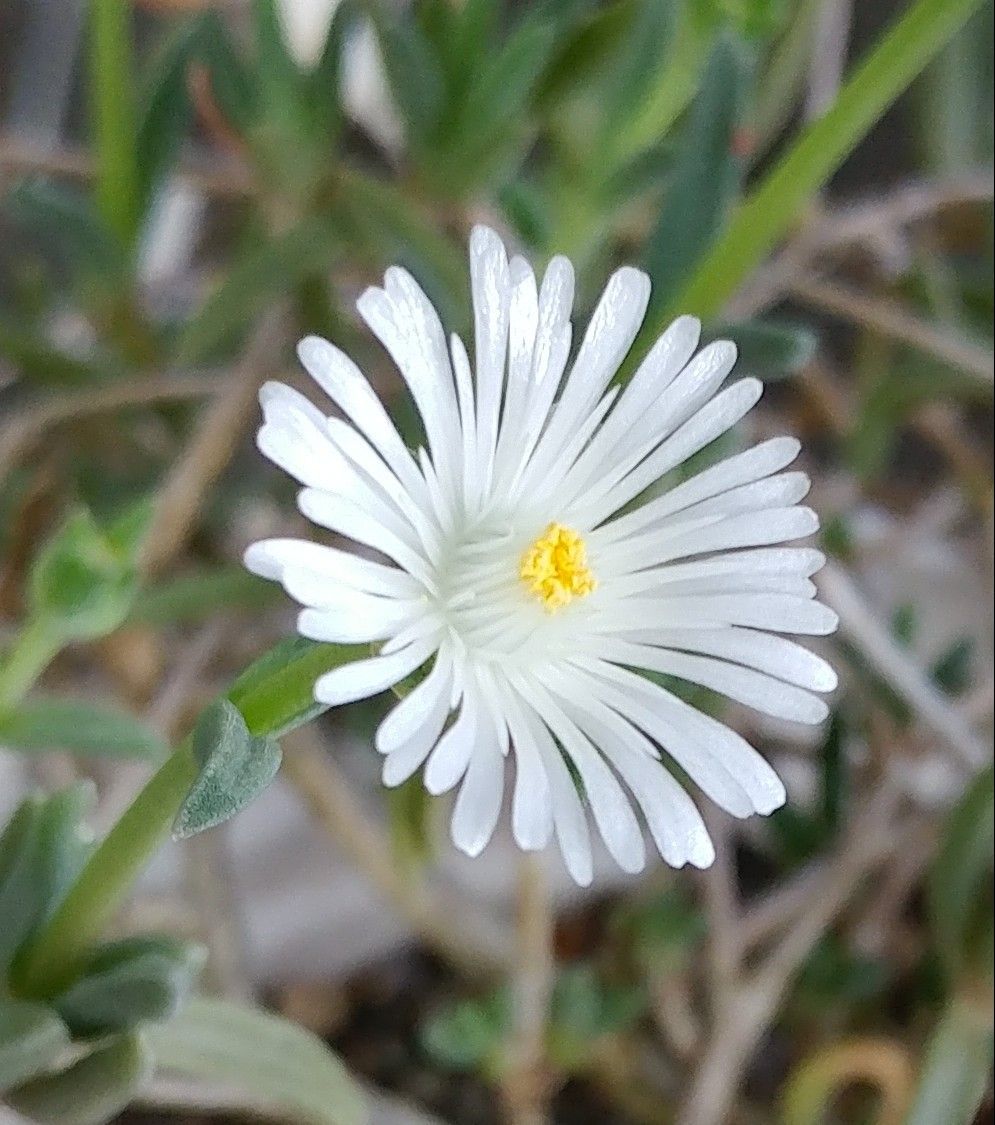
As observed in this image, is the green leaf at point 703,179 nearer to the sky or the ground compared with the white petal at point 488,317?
nearer to the sky

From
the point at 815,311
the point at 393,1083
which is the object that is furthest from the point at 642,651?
the point at 815,311

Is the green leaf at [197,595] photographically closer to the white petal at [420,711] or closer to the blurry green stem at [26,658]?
the blurry green stem at [26,658]

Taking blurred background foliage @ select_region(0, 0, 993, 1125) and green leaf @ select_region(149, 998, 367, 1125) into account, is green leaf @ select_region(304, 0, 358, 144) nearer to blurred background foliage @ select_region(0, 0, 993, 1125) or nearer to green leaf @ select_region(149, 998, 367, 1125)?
blurred background foliage @ select_region(0, 0, 993, 1125)

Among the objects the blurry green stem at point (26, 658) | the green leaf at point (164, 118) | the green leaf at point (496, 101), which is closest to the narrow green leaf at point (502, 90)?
the green leaf at point (496, 101)

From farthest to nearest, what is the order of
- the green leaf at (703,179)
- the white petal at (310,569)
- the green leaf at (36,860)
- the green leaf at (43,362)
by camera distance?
the green leaf at (43,362)
the green leaf at (703,179)
the green leaf at (36,860)
the white petal at (310,569)

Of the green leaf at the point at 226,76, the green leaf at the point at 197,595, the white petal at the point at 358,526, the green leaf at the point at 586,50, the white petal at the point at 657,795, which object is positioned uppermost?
the green leaf at the point at 226,76

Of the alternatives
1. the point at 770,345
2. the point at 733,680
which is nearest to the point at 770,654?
the point at 733,680

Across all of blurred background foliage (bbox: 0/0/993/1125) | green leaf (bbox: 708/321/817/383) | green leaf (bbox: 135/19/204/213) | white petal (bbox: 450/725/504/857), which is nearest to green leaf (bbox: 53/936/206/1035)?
blurred background foliage (bbox: 0/0/993/1125)
